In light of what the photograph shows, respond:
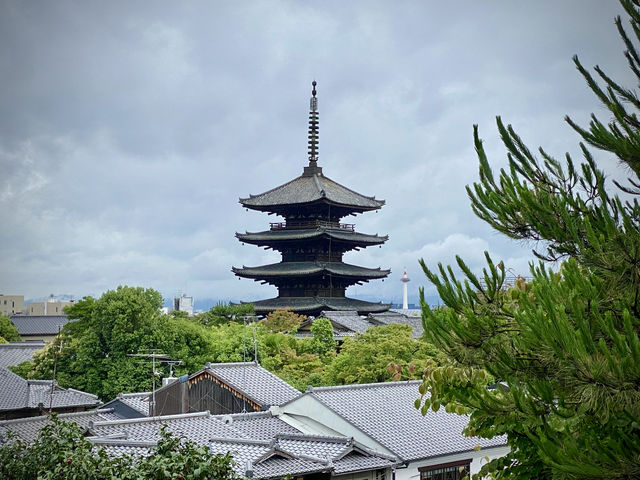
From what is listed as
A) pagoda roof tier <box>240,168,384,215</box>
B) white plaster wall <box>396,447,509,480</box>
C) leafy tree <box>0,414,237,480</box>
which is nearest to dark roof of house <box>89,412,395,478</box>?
white plaster wall <box>396,447,509,480</box>

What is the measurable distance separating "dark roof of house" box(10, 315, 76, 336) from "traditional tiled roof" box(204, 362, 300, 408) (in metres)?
49.8

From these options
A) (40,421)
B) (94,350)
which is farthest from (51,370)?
(40,421)

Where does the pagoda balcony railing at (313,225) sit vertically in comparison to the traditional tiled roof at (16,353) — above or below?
above

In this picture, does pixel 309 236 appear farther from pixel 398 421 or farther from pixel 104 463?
pixel 104 463

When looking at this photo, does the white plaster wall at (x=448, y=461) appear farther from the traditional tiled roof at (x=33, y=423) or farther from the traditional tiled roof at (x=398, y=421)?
the traditional tiled roof at (x=33, y=423)

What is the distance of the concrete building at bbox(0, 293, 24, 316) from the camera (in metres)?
75.8

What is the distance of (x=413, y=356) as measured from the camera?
26547 millimetres

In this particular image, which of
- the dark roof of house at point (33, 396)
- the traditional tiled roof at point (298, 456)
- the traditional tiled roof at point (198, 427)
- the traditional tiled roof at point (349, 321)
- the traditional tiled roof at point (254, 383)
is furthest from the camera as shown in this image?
the traditional tiled roof at point (349, 321)

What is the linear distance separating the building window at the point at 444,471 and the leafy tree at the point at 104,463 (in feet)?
32.2

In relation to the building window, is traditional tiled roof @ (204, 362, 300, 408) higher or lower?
higher

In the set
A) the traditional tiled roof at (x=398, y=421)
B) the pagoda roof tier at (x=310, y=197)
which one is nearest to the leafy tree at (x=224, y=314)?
the pagoda roof tier at (x=310, y=197)

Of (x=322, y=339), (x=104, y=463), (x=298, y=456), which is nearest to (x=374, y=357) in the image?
(x=322, y=339)

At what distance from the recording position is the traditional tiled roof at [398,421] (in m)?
17.5

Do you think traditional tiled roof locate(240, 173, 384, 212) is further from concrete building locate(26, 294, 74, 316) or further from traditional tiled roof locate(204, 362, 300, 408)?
concrete building locate(26, 294, 74, 316)
